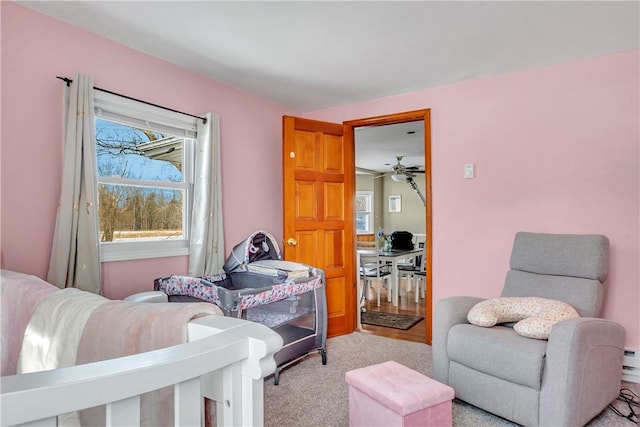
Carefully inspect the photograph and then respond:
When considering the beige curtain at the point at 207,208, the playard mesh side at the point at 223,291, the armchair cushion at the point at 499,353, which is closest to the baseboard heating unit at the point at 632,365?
the armchair cushion at the point at 499,353

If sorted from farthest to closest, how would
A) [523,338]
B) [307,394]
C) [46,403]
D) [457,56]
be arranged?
[457,56] → [307,394] → [523,338] → [46,403]

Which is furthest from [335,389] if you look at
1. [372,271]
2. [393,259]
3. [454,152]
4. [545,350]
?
[393,259]

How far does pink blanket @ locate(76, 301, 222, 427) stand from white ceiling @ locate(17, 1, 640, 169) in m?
1.73

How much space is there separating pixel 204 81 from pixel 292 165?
1.02 meters

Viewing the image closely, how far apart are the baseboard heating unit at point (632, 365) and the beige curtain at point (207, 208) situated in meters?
3.01

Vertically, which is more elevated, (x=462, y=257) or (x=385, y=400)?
(x=462, y=257)

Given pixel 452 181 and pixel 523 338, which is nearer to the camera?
pixel 523 338

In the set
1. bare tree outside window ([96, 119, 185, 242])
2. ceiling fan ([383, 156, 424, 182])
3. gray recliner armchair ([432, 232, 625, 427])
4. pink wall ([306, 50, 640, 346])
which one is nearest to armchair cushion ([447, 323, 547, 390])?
gray recliner armchair ([432, 232, 625, 427])

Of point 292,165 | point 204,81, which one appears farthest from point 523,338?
point 204,81

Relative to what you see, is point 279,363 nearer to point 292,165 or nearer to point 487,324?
point 487,324

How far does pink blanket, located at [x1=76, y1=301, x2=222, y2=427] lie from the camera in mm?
807

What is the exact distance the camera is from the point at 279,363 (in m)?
2.44

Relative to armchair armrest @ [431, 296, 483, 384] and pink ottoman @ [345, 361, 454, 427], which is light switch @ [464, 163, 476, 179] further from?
pink ottoman @ [345, 361, 454, 427]

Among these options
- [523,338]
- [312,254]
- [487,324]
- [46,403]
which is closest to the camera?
[46,403]
